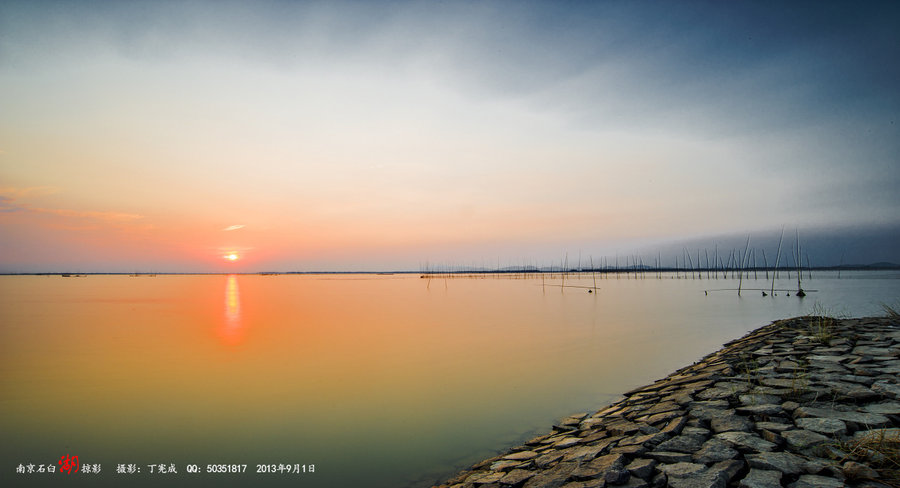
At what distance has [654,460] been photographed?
15.5ft

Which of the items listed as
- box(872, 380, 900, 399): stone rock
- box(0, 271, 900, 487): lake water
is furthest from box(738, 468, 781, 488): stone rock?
box(0, 271, 900, 487): lake water

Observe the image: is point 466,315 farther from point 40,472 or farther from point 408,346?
point 40,472

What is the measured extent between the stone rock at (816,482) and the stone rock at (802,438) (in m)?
0.77

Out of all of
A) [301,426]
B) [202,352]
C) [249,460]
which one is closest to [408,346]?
[202,352]

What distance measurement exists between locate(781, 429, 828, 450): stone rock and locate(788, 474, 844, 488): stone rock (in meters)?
0.77

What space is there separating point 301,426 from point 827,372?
9607 millimetres

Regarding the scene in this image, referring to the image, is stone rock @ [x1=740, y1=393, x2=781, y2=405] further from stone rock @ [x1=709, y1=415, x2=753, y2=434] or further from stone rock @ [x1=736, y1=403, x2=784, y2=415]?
stone rock @ [x1=709, y1=415, x2=753, y2=434]

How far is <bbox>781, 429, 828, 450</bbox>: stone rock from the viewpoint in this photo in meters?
4.62

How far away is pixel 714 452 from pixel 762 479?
2.57 ft

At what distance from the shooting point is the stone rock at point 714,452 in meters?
4.55

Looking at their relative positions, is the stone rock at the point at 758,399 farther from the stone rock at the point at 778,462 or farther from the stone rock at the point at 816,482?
the stone rock at the point at 816,482

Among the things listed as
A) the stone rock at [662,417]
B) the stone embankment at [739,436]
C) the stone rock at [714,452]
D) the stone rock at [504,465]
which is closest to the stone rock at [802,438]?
the stone embankment at [739,436]

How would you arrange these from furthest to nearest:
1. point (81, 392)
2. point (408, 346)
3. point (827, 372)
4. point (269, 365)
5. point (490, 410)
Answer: point (408, 346)
point (269, 365)
point (81, 392)
point (490, 410)
point (827, 372)

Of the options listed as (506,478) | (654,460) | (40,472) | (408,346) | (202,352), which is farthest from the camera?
(408,346)
